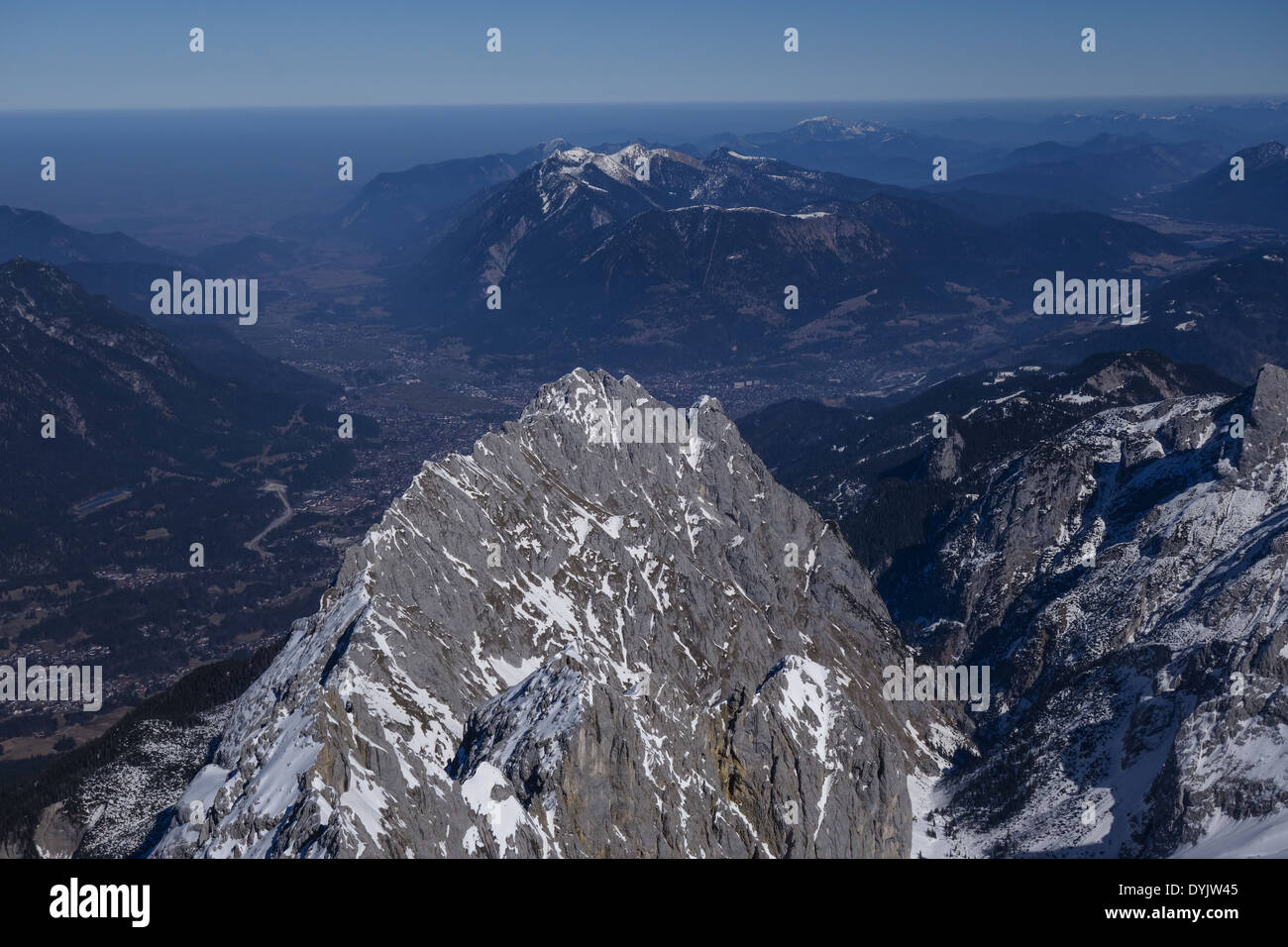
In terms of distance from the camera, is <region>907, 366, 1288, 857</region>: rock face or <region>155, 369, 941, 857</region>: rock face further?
<region>907, 366, 1288, 857</region>: rock face

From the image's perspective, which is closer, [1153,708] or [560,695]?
[560,695]

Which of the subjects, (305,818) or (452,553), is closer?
(305,818)

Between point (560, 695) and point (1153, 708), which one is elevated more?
point (560, 695)

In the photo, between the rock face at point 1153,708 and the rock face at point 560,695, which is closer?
the rock face at point 560,695

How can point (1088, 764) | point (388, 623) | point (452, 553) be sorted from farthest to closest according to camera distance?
point (1088, 764) < point (452, 553) < point (388, 623)
